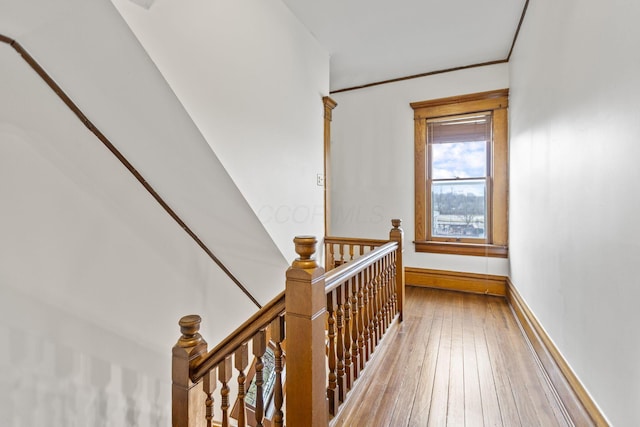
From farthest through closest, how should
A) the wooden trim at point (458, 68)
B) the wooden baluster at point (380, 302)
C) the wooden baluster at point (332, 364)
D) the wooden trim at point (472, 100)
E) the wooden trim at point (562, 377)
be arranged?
the wooden trim at point (472, 100)
the wooden trim at point (458, 68)
the wooden baluster at point (380, 302)
the wooden baluster at point (332, 364)
the wooden trim at point (562, 377)

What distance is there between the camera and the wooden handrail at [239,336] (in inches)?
45.6

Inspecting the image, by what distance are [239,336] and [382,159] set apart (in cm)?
343

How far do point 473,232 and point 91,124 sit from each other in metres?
3.78

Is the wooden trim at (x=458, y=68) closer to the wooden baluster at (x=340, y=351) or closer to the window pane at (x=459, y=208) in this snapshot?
the window pane at (x=459, y=208)

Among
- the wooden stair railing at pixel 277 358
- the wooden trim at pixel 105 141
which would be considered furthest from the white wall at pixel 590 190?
the wooden trim at pixel 105 141

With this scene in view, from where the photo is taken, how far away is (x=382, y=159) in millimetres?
4156

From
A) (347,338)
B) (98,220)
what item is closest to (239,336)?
(347,338)

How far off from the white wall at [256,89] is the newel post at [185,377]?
1106 millimetres

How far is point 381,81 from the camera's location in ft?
13.5

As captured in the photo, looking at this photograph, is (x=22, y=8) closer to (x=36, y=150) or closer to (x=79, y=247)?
(x=36, y=150)

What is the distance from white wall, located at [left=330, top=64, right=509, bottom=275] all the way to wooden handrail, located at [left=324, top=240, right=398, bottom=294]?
6.37ft

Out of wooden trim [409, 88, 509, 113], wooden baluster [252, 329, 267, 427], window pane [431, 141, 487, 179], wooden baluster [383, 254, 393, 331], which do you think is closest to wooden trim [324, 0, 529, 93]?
wooden trim [409, 88, 509, 113]

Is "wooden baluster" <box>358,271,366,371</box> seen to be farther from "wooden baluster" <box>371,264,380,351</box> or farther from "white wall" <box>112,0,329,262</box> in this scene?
"white wall" <box>112,0,329,262</box>

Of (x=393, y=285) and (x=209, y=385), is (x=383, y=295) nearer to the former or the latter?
(x=393, y=285)
